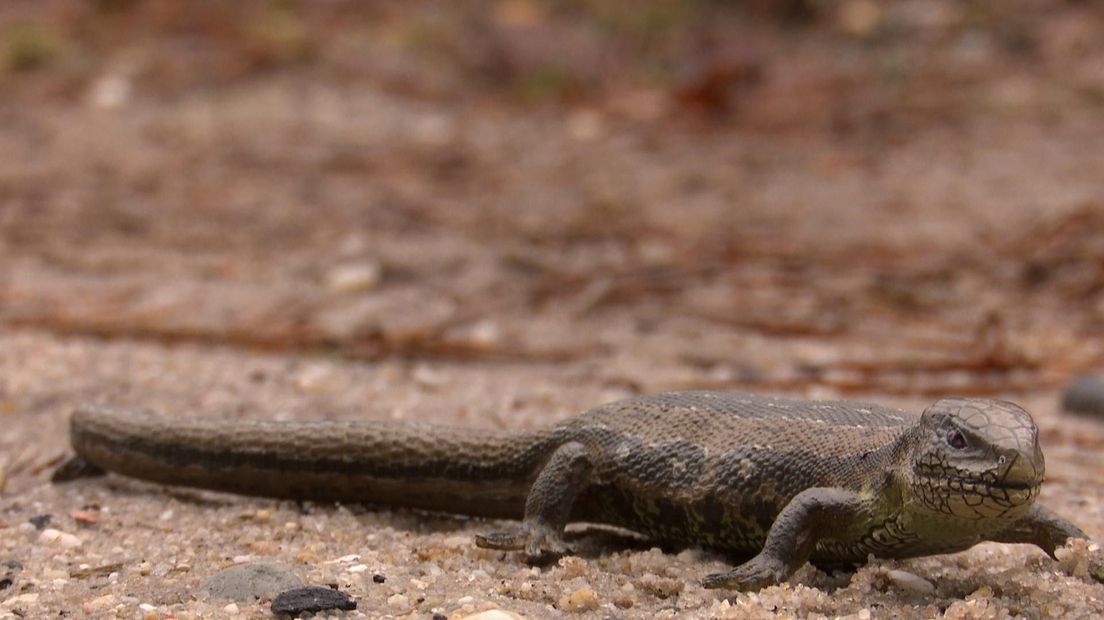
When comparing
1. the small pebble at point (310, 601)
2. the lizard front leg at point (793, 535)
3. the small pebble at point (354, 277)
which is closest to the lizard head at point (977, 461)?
the lizard front leg at point (793, 535)

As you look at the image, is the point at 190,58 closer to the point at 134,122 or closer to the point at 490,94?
the point at 134,122

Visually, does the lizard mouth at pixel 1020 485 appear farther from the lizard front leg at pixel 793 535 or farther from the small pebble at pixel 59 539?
the small pebble at pixel 59 539

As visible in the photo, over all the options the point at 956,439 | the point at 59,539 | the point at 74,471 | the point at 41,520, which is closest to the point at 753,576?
the point at 956,439

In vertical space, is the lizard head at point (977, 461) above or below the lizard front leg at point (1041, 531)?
above

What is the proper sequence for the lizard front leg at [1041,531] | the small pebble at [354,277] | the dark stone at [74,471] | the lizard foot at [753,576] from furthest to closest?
1. the small pebble at [354,277]
2. the dark stone at [74,471]
3. the lizard front leg at [1041,531]
4. the lizard foot at [753,576]

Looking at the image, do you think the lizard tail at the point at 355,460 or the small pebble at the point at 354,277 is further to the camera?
the small pebble at the point at 354,277

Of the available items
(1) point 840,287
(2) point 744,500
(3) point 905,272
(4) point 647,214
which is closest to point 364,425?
(2) point 744,500
